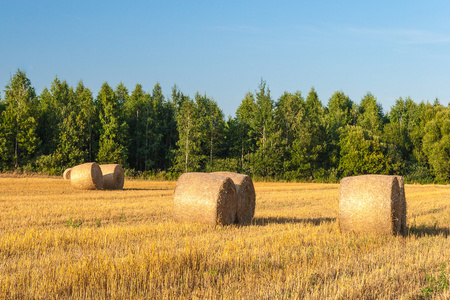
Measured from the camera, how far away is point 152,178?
1559 inches

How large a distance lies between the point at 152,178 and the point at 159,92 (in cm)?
2597

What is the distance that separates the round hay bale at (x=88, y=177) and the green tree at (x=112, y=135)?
22896 mm

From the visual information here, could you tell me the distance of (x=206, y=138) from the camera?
51.8m

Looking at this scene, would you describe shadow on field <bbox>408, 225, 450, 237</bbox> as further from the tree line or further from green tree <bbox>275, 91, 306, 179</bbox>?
green tree <bbox>275, 91, 306, 179</bbox>

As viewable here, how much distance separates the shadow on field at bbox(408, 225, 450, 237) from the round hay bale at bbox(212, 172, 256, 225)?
4.29 m

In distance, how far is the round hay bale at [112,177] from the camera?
24.1 meters

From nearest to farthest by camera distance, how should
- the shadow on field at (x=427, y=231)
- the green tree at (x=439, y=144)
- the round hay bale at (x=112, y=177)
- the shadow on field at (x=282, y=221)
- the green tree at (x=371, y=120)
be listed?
the shadow on field at (x=427, y=231)
the shadow on field at (x=282, y=221)
the round hay bale at (x=112, y=177)
the green tree at (x=439, y=144)
the green tree at (x=371, y=120)

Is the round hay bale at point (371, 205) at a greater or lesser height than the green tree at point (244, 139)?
lesser

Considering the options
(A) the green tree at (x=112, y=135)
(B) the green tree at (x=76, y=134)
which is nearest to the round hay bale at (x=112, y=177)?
(B) the green tree at (x=76, y=134)

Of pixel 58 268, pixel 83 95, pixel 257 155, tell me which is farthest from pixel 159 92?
pixel 58 268

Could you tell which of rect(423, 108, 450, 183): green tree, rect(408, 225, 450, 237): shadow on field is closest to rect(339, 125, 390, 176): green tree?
rect(423, 108, 450, 183): green tree

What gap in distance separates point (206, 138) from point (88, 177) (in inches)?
1164

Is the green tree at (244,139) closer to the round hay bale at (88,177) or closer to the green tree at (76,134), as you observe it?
the green tree at (76,134)

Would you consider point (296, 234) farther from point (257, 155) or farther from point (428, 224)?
point (257, 155)
